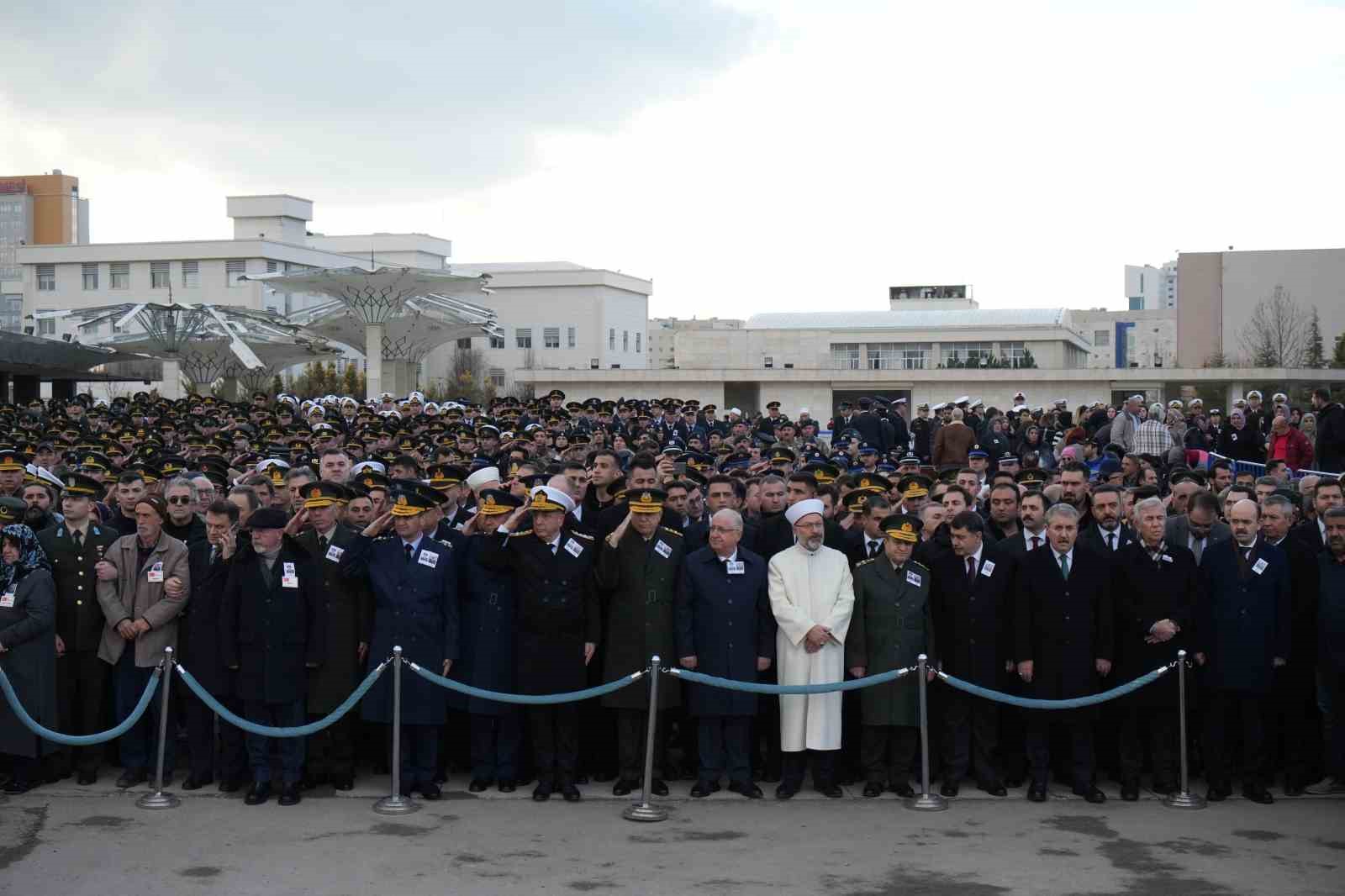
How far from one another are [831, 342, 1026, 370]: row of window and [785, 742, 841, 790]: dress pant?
82.3 m

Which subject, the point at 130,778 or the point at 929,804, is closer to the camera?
the point at 929,804

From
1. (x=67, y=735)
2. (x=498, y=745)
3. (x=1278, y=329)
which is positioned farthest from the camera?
(x=1278, y=329)

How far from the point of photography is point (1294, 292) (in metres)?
90.5

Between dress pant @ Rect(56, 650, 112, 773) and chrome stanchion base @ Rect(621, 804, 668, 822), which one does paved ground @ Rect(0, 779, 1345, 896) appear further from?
dress pant @ Rect(56, 650, 112, 773)

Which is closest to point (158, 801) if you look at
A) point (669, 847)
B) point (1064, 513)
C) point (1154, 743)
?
point (669, 847)

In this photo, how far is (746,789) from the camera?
30.5 feet

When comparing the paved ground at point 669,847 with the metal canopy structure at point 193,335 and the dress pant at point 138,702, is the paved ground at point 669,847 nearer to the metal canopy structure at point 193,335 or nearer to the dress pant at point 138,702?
the dress pant at point 138,702

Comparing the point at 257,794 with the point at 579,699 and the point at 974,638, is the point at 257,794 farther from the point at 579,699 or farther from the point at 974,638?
the point at 974,638

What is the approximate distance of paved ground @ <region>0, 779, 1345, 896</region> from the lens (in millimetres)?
7352

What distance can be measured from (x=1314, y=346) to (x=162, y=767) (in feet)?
275

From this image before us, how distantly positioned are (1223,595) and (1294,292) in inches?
3509

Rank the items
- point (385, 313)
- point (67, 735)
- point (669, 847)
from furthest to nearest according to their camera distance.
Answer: point (385, 313) < point (67, 735) < point (669, 847)

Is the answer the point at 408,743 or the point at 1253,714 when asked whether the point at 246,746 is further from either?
the point at 1253,714

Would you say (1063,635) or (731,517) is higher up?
(731,517)
